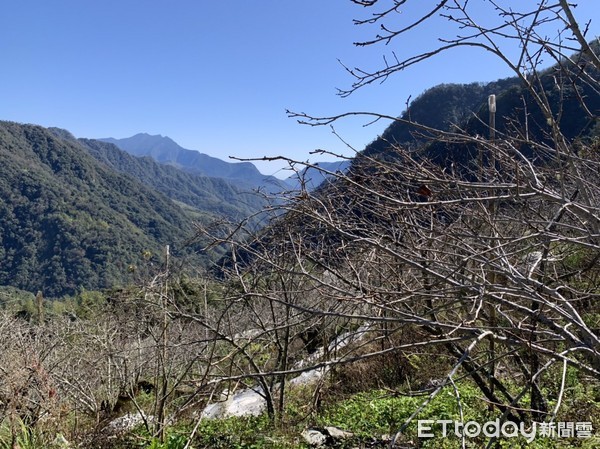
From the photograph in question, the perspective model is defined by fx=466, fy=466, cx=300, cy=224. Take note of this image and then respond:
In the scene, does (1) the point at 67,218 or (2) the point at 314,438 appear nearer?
(2) the point at 314,438

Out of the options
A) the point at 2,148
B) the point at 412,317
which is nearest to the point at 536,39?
the point at 412,317

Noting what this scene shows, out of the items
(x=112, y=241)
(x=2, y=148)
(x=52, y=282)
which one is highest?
(x=2, y=148)

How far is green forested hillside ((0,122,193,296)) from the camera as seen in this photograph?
96.1 meters

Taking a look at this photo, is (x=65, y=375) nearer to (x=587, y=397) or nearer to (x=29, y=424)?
(x=29, y=424)

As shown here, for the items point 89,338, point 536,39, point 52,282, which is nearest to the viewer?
point 536,39

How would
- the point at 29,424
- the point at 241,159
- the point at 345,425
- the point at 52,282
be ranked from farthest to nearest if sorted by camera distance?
the point at 52,282, the point at 29,424, the point at 345,425, the point at 241,159

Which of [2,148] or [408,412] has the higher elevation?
[2,148]

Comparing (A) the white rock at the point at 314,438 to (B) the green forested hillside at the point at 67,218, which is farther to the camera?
(B) the green forested hillside at the point at 67,218

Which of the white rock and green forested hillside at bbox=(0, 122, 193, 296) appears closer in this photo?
the white rock

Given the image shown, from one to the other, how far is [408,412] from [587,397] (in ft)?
5.43

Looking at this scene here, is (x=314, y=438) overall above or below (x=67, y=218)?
below

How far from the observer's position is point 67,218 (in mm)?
113062

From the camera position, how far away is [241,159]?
183 cm

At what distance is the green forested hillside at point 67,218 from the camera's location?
96.1 metres
